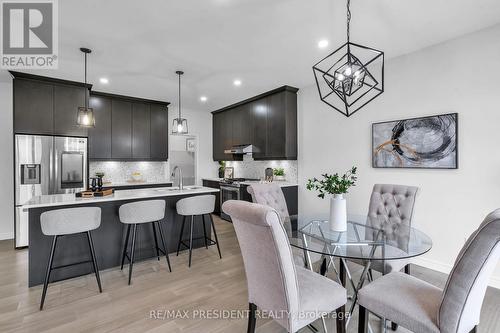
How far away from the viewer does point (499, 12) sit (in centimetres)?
235

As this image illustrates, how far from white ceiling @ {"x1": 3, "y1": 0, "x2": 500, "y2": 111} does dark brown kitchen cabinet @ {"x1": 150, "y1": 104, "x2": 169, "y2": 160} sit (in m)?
1.77

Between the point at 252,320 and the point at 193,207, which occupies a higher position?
the point at 193,207

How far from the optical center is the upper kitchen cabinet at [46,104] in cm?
387

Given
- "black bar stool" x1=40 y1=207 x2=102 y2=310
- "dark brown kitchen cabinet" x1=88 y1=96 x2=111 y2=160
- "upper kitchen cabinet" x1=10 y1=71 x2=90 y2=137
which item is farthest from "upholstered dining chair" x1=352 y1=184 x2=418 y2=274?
"dark brown kitchen cabinet" x1=88 y1=96 x2=111 y2=160

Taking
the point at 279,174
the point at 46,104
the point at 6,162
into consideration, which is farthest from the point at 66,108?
the point at 279,174

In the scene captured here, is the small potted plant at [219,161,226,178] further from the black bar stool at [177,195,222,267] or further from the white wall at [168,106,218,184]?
the black bar stool at [177,195,222,267]

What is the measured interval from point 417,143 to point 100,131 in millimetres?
5439

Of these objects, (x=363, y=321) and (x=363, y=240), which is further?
(x=363, y=240)

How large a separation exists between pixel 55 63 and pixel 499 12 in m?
5.15

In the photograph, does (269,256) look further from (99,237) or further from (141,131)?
(141,131)

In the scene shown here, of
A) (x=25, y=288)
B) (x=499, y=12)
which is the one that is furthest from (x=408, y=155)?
(x=25, y=288)

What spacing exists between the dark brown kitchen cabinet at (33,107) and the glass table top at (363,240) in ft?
13.8

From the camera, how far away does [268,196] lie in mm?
2938

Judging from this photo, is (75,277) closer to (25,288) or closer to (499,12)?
(25,288)
